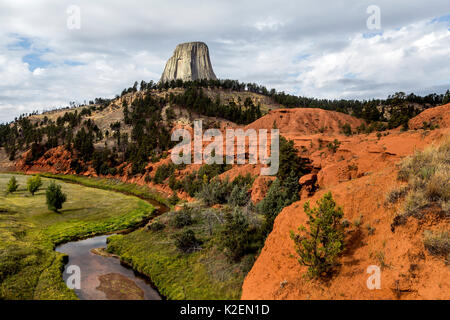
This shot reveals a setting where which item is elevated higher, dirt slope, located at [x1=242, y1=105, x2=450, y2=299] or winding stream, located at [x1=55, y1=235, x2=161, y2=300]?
dirt slope, located at [x1=242, y1=105, x2=450, y2=299]

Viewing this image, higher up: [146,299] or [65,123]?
[65,123]

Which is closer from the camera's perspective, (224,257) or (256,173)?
(224,257)

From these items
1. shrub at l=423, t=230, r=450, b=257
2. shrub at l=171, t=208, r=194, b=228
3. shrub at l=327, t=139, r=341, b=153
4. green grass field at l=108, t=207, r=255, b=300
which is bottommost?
green grass field at l=108, t=207, r=255, b=300

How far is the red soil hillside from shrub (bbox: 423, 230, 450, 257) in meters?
Answer: 68.1

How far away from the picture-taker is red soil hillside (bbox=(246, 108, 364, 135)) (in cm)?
7925

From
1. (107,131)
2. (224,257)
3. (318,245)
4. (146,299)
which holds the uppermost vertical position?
(107,131)

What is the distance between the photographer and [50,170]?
100 meters

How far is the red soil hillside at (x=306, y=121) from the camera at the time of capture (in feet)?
260

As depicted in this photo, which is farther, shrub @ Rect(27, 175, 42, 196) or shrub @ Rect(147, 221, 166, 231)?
shrub @ Rect(27, 175, 42, 196)

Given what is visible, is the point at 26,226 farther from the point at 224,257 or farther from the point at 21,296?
the point at 224,257

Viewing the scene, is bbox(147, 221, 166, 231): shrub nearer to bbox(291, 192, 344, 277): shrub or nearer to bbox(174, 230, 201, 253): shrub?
bbox(174, 230, 201, 253): shrub

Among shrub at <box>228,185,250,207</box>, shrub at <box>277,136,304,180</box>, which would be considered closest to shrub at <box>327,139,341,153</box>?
shrub at <box>277,136,304,180</box>
